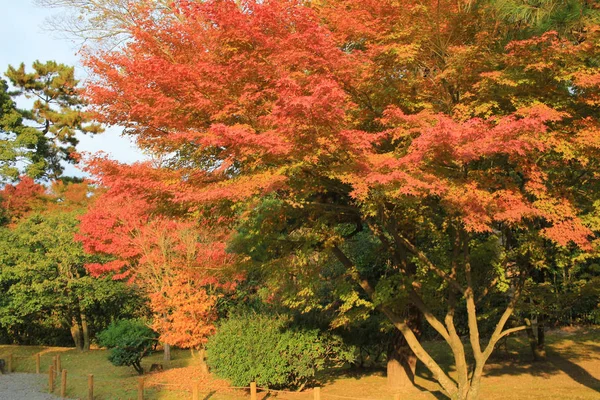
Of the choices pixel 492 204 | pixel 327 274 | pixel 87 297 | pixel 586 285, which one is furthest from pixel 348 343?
pixel 87 297

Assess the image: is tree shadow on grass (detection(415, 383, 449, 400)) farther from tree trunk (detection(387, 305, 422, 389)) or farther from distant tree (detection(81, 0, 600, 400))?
distant tree (detection(81, 0, 600, 400))

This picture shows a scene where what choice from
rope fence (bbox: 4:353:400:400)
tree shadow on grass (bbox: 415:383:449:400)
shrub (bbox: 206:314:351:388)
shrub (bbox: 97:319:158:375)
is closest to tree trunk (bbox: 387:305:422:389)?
tree shadow on grass (bbox: 415:383:449:400)

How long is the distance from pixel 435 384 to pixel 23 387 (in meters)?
11.5

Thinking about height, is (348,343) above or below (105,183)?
below

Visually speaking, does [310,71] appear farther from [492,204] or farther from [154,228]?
Answer: [154,228]

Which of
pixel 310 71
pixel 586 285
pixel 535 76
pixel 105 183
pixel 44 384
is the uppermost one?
pixel 310 71

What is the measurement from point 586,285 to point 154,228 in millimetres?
10996

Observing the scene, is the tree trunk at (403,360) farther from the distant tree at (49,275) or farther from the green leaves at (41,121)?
the green leaves at (41,121)

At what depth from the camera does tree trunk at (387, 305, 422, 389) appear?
1127 cm

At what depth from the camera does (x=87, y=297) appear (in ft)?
66.9

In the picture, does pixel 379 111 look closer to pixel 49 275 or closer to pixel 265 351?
pixel 265 351

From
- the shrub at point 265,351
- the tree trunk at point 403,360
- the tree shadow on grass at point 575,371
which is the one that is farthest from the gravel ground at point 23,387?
the tree shadow on grass at point 575,371

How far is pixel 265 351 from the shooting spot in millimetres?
11109

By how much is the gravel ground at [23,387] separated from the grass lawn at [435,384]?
30.6 inches
